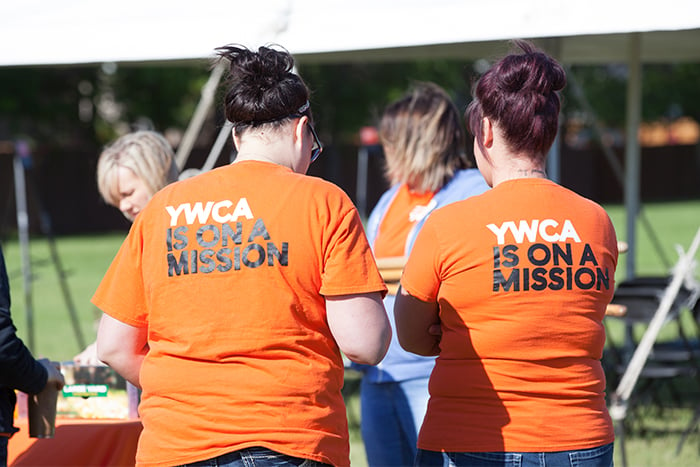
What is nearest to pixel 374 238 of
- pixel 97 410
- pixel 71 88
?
pixel 97 410

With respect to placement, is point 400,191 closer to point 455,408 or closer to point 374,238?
point 374,238

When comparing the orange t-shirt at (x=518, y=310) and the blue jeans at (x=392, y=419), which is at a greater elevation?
the orange t-shirt at (x=518, y=310)

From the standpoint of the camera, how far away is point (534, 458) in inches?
79.3

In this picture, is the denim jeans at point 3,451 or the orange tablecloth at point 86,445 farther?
the orange tablecloth at point 86,445

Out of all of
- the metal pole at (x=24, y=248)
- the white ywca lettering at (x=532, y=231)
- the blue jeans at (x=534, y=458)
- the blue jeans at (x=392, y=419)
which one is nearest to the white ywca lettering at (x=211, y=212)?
the white ywca lettering at (x=532, y=231)

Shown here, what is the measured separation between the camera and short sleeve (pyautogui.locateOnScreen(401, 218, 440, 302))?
205 cm

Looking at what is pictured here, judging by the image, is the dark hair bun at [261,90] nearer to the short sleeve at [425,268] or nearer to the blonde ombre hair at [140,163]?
the short sleeve at [425,268]

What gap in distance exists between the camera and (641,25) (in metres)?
3.37

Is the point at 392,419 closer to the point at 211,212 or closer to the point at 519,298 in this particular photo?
the point at 519,298

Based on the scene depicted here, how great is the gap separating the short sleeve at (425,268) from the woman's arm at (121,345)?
25.0 inches

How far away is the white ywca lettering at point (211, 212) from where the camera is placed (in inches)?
75.5

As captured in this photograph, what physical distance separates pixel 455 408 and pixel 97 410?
1.29 m

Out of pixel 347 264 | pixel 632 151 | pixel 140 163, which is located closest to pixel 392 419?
pixel 140 163

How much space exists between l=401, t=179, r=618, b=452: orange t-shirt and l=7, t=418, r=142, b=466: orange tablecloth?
1.15 metres
